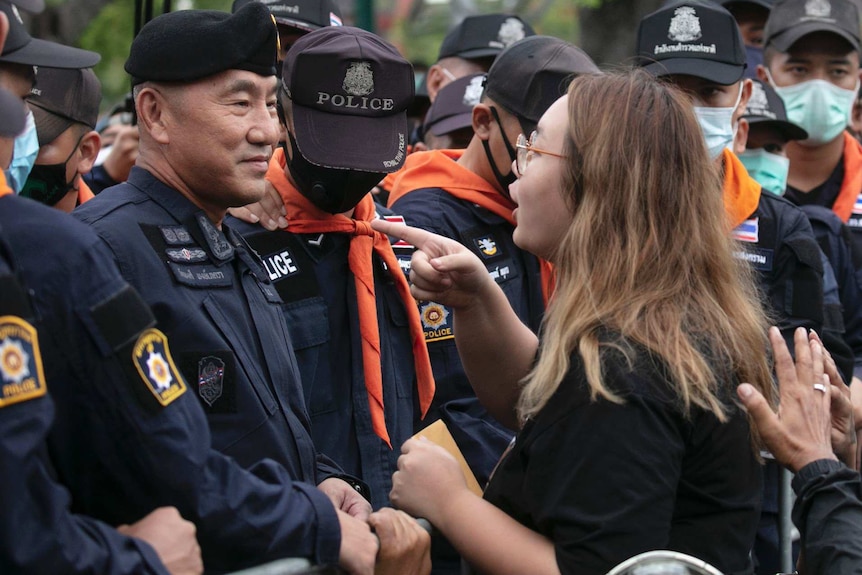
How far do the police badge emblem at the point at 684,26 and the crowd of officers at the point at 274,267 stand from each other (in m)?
0.01

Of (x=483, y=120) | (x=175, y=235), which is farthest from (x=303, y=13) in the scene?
(x=175, y=235)

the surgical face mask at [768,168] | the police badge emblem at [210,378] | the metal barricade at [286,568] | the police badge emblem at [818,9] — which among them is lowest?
the surgical face mask at [768,168]

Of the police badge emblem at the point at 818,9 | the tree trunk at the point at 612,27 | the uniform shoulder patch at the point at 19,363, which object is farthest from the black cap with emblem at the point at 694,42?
the tree trunk at the point at 612,27

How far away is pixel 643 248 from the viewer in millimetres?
2695

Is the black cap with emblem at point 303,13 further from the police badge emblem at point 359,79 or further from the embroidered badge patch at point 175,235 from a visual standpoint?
the embroidered badge patch at point 175,235

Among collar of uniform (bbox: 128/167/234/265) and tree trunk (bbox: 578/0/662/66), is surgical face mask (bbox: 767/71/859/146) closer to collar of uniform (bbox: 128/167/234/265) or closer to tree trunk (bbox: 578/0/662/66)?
collar of uniform (bbox: 128/167/234/265)

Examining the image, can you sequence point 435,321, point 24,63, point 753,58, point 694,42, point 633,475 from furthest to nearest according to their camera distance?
point 753,58 < point 694,42 < point 435,321 < point 24,63 < point 633,475

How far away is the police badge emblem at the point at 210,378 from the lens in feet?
9.08

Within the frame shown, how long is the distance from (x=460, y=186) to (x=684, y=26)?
1.66m

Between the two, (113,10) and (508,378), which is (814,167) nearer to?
(508,378)

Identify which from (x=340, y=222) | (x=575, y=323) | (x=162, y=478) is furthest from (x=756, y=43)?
(x=162, y=478)

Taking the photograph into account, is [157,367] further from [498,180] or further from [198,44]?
[498,180]

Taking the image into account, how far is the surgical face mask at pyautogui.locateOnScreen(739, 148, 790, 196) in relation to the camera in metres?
5.62

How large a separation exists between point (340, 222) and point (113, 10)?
34.1 ft
